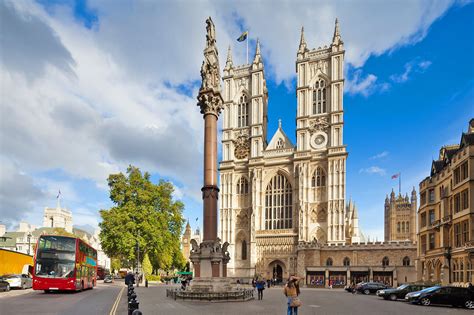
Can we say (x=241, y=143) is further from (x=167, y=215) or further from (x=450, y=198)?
(x=450, y=198)

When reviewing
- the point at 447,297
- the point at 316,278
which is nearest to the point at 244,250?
the point at 316,278

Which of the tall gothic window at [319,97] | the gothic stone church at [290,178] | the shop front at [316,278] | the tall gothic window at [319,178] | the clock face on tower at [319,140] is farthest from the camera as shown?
the tall gothic window at [319,97]

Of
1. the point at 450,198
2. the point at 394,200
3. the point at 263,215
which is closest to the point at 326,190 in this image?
the point at 263,215

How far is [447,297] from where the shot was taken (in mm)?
23734

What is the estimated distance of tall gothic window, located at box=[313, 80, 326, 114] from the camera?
69438 mm

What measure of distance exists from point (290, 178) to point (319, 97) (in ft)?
45.4

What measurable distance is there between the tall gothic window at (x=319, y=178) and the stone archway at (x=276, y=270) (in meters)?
12.8

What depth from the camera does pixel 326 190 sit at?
6500 cm

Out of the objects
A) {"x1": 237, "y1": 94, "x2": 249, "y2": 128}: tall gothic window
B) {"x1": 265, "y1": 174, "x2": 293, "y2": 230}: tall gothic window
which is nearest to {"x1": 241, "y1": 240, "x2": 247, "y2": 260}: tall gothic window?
{"x1": 265, "y1": 174, "x2": 293, "y2": 230}: tall gothic window

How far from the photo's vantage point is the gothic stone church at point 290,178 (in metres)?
63.0

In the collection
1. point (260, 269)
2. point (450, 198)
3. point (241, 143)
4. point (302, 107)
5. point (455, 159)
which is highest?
point (302, 107)

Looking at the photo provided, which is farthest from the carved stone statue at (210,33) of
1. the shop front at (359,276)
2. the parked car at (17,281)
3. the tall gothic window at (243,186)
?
the tall gothic window at (243,186)

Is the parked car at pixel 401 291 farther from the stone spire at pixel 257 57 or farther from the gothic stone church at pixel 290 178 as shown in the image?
the stone spire at pixel 257 57

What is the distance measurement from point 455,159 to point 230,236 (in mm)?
41075
